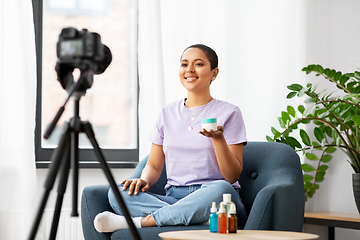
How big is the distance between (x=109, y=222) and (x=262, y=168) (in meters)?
0.75

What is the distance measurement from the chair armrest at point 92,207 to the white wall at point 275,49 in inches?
35.2

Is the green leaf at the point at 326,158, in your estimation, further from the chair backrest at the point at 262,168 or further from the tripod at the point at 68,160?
the tripod at the point at 68,160

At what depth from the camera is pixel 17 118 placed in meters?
2.36

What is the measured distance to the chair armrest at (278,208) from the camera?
1466 mm

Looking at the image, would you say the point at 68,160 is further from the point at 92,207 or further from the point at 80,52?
the point at 92,207

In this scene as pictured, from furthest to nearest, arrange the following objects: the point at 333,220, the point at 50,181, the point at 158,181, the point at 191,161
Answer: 1. the point at 333,220
2. the point at 158,181
3. the point at 191,161
4. the point at 50,181

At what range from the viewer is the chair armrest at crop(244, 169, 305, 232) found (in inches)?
57.7

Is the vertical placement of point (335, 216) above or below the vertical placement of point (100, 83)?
below

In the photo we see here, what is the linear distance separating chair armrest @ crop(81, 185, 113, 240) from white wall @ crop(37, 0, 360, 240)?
2.94ft

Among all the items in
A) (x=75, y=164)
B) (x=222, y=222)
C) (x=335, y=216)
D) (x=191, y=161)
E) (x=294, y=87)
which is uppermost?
(x=294, y=87)

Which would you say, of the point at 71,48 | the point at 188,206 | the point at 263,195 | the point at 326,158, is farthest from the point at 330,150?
the point at 71,48

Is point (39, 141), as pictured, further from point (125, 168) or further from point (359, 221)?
point (359, 221)

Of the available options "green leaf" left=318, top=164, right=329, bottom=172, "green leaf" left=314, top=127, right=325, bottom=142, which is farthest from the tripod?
"green leaf" left=318, top=164, right=329, bottom=172

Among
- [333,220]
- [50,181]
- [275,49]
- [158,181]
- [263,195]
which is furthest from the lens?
[275,49]
